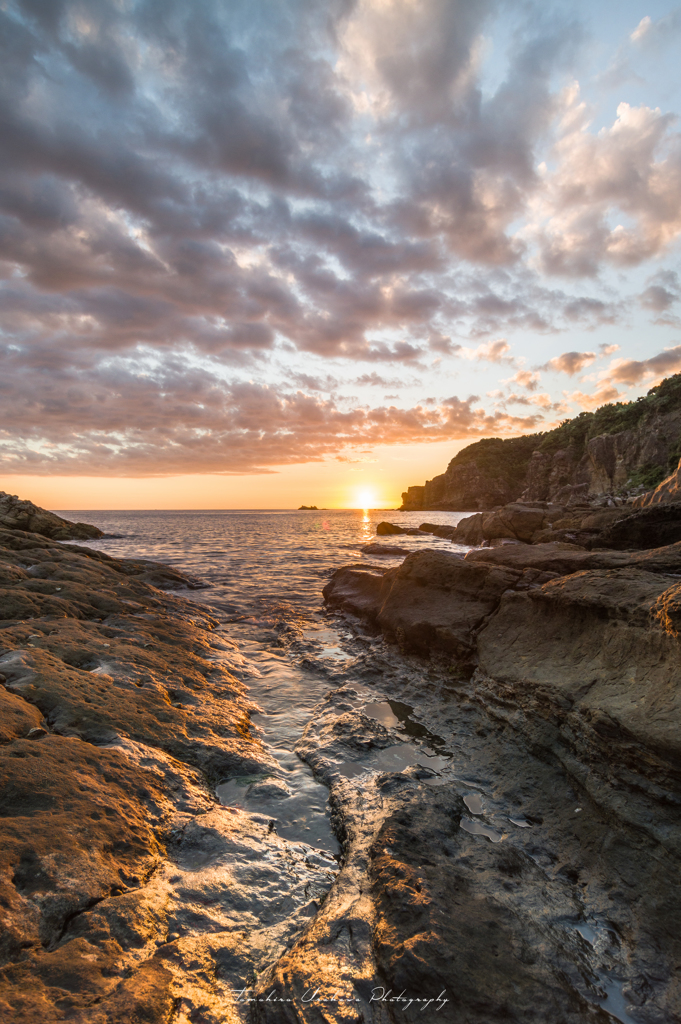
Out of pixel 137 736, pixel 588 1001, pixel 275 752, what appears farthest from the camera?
pixel 275 752

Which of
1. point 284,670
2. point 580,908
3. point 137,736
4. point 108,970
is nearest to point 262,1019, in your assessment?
point 108,970

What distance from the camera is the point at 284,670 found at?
7.85 m

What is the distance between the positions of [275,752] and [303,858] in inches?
67.0

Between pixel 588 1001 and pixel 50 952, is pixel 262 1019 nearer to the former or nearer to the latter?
pixel 50 952

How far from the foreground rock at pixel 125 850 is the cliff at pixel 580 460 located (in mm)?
41979

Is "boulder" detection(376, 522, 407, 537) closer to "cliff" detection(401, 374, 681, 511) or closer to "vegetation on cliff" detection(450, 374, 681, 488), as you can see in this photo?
→ "cliff" detection(401, 374, 681, 511)

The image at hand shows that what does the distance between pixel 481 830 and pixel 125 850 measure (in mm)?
2894

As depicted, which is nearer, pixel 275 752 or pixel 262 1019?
pixel 262 1019

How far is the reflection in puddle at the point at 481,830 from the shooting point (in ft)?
12.0

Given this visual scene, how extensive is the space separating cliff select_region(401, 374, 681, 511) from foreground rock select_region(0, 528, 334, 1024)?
41979mm

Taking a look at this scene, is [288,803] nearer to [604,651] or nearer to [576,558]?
[604,651]

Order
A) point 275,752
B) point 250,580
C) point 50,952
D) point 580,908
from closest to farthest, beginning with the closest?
point 50,952 < point 580,908 < point 275,752 < point 250,580

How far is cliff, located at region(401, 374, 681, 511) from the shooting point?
143 ft

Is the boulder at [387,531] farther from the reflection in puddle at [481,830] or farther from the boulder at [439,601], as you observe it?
the reflection in puddle at [481,830]
